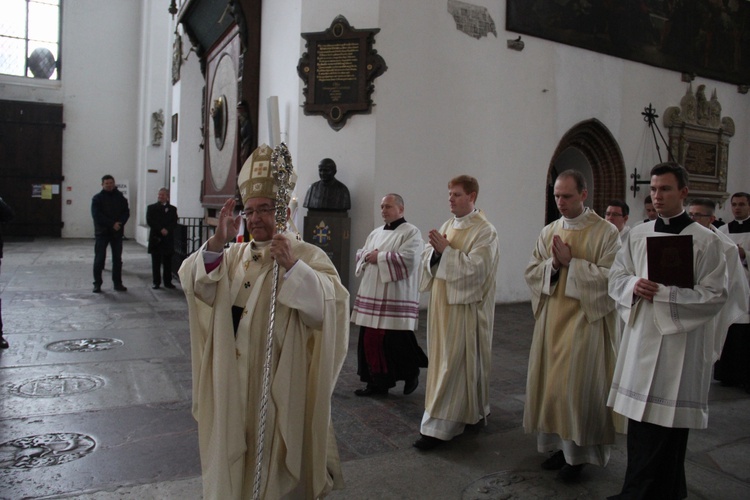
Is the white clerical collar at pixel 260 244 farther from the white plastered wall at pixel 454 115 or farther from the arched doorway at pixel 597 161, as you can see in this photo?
the arched doorway at pixel 597 161

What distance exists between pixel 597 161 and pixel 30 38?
59.6 feet

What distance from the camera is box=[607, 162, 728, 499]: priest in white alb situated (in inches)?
109

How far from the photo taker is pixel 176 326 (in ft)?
23.3

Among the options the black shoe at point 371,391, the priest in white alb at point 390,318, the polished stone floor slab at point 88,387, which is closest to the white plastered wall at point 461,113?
the priest in white alb at point 390,318

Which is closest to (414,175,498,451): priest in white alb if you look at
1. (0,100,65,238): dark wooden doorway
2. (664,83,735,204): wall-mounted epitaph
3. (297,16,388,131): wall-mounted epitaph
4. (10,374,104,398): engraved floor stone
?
(10,374,104,398): engraved floor stone

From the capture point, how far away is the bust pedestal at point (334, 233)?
25.4ft

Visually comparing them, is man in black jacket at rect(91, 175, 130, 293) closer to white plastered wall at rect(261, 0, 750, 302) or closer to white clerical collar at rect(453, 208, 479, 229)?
white plastered wall at rect(261, 0, 750, 302)

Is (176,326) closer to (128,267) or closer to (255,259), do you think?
(255,259)

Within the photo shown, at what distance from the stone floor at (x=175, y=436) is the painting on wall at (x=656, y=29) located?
218 inches

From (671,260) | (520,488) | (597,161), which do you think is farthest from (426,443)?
(597,161)

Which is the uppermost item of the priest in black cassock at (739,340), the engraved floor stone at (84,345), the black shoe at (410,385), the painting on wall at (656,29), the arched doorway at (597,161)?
the painting on wall at (656,29)

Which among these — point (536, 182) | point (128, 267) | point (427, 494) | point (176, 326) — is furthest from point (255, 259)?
point (128, 267)

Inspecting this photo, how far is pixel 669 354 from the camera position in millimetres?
2848

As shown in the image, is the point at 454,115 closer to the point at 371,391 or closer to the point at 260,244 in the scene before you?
the point at 371,391
